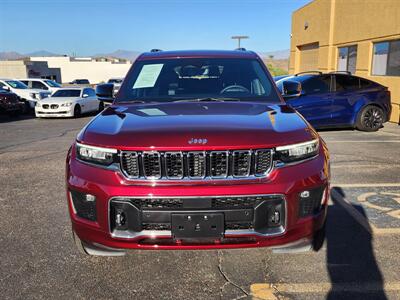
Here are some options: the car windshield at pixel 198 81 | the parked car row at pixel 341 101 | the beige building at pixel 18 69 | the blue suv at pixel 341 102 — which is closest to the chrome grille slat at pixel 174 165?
the car windshield at pixel 198 81

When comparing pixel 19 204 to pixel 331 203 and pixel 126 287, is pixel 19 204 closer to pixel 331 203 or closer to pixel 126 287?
pixel 126 287

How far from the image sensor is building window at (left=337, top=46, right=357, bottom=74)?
54.6 ft

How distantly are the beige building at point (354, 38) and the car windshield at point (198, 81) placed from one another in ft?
32.5

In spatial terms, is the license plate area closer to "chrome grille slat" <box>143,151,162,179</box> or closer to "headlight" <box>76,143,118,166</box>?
"chrome grille slat" <box>143,151,162,179</box>

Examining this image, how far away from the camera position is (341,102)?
396 inches

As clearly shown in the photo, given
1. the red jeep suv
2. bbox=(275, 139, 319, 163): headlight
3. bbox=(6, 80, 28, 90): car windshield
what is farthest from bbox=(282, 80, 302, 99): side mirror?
bbox=(6, 80, 28, 90): car windshield

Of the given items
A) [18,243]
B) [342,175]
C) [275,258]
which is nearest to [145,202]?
[275,258]

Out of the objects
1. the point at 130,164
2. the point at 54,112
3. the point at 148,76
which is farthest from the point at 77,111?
the point at 130,164

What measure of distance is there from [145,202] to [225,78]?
6.55 feet

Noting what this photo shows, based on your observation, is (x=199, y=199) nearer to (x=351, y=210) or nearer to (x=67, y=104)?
(x=351, y=210)

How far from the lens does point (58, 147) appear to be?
903 cm

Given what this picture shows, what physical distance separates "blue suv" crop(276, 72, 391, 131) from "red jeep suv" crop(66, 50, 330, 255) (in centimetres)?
710

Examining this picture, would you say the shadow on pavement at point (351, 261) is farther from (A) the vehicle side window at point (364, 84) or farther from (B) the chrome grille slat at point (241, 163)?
(A) the vehicle side window at point (364, 84)

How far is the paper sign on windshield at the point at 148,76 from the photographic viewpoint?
4.18 meters
